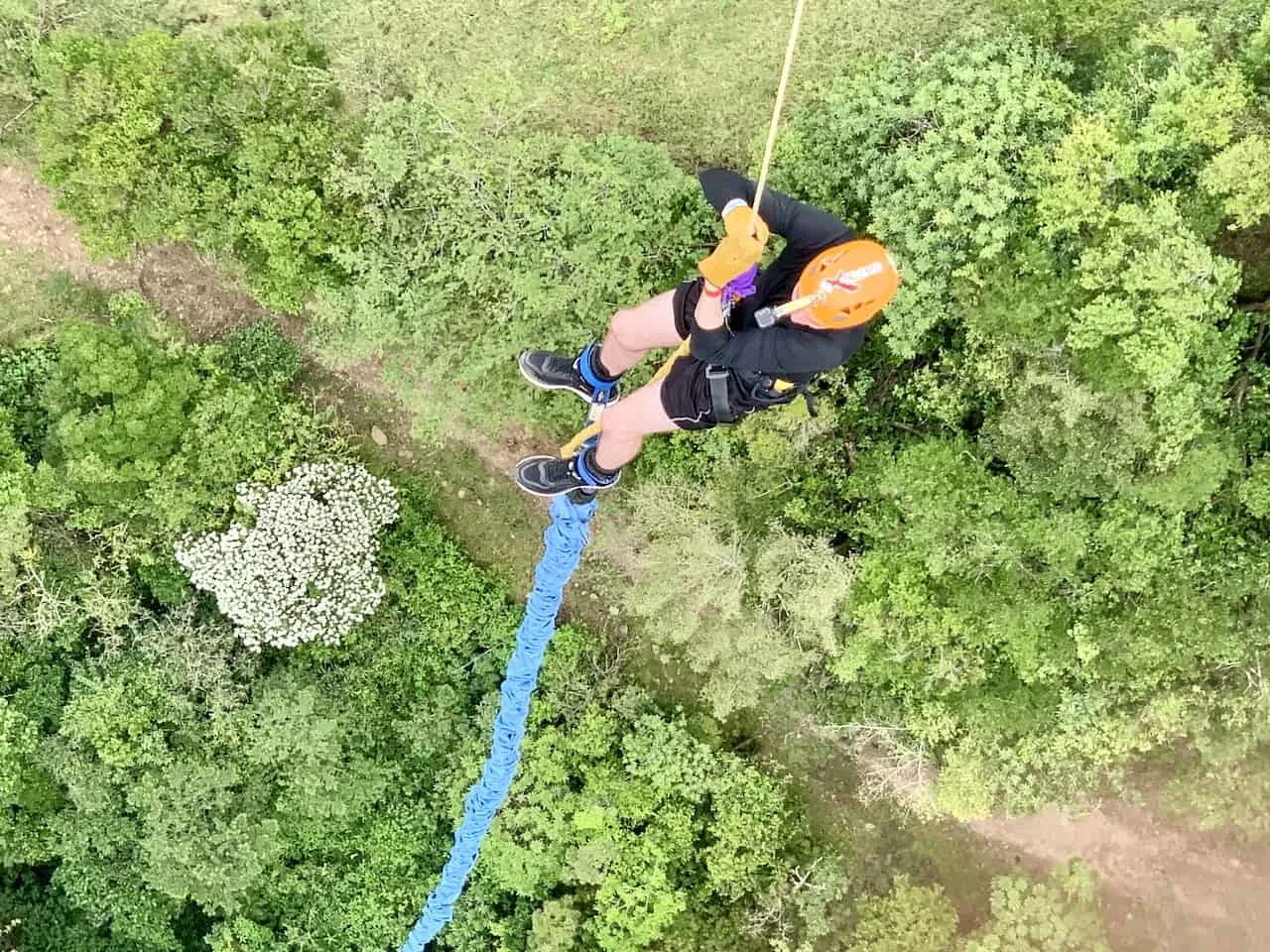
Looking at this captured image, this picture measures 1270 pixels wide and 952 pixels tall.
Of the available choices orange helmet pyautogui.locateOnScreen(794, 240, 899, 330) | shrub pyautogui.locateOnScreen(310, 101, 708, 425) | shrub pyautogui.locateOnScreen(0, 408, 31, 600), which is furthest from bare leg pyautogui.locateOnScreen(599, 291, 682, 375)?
shrub pyautogui.locateOnScreen(0, 408, 31, 600)

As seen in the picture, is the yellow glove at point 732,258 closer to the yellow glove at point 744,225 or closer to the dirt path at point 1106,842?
the yellow glove at point 744,225

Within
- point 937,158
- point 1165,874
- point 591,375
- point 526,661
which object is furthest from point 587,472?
point 1165,874

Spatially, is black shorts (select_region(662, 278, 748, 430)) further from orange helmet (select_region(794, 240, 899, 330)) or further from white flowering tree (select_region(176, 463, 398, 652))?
white flowering tree (select_region(176, 463, 398, 652))

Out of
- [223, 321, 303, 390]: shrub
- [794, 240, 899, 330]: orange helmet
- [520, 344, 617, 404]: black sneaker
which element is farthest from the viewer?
[223, 321, 303, 390]: shrub

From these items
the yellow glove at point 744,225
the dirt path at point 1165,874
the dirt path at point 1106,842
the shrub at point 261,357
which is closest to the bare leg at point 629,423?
the yellow glove at point 744,225

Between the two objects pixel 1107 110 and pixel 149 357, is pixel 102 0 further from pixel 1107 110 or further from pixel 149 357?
pixel 1107 110
